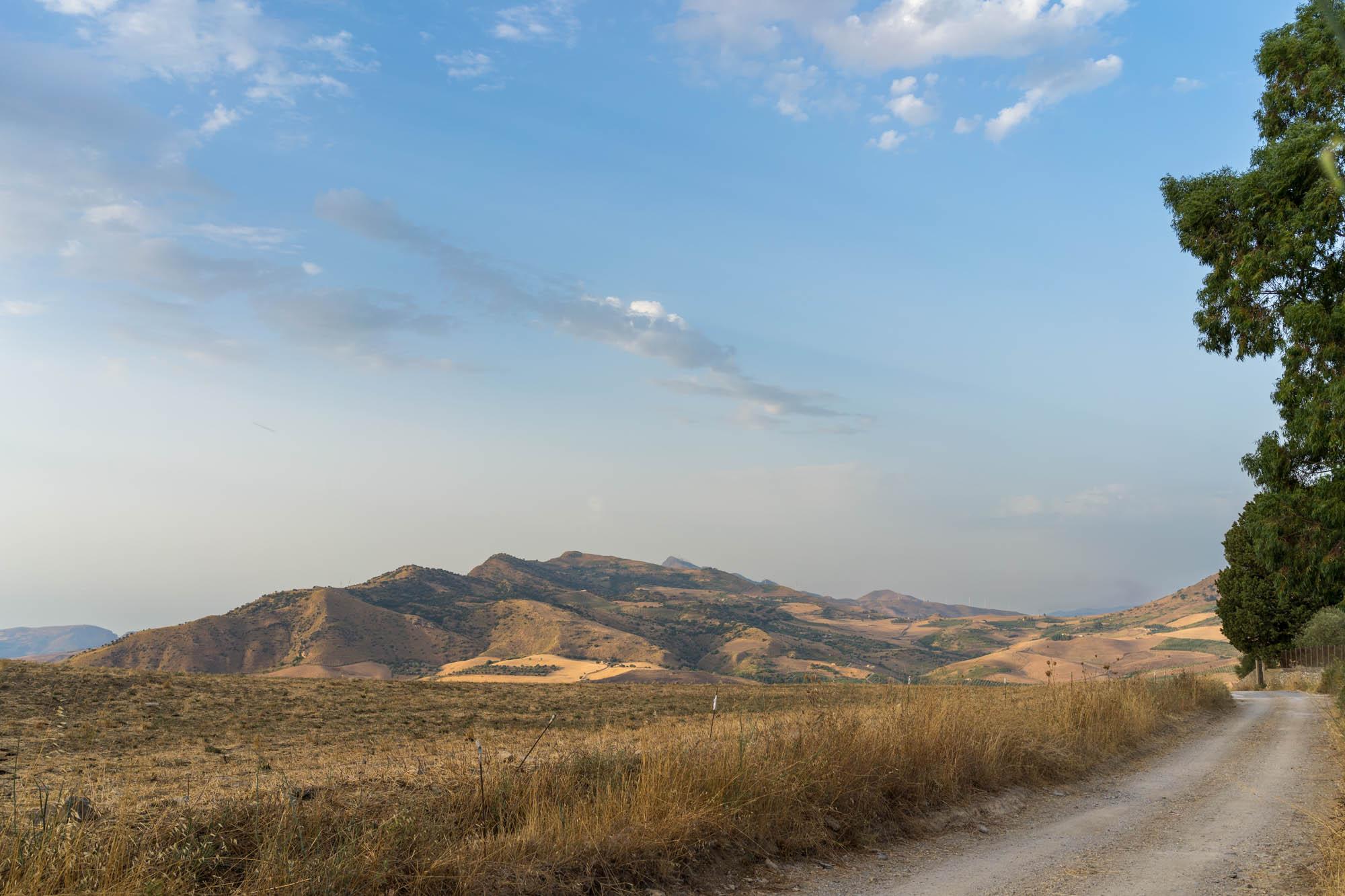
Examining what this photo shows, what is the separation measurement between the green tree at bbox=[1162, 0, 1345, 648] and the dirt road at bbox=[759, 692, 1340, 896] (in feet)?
15.5

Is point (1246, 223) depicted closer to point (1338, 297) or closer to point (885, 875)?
point (1338, 297)

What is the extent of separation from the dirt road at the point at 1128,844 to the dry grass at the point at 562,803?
0.59 m

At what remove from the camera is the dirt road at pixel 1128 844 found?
7.33m

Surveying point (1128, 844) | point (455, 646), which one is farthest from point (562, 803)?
point (455, 646)

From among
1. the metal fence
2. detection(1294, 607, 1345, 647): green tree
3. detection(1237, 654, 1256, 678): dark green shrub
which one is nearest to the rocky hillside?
detection(1237, 654, 1256, 678): dark green shrub

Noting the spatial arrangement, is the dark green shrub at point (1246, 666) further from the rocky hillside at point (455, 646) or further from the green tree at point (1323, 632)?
the rocky hillside at point (455, 646)

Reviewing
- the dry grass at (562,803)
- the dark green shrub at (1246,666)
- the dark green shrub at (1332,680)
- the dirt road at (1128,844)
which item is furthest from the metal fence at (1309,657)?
the dirt road at (1128,844)

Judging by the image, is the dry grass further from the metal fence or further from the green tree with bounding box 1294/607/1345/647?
the green tree with bounding box 1294/607/1345/647

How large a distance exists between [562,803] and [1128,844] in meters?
6.34

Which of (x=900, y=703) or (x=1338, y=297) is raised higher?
(x=1338, y=297)

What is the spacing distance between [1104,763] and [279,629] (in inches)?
6117

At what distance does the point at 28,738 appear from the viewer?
23.2 m

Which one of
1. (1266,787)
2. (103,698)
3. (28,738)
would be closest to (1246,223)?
(1266,787)

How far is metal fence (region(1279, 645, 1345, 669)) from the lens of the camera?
5319 cm
